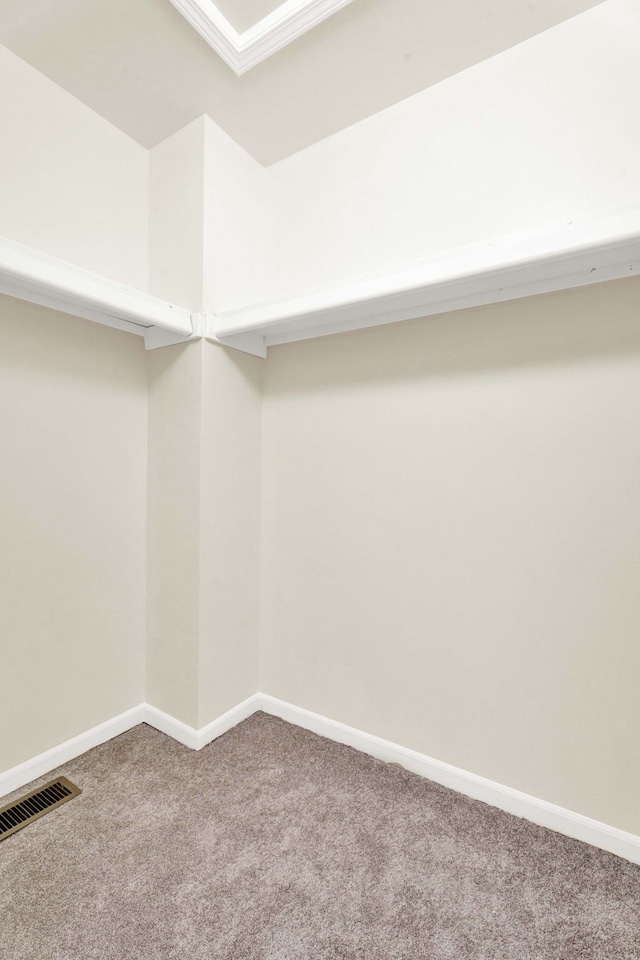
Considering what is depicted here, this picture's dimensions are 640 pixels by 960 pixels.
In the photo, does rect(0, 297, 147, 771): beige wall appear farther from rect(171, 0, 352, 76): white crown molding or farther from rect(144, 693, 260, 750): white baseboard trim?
rect(171, 0, 352, 76): white crown molding

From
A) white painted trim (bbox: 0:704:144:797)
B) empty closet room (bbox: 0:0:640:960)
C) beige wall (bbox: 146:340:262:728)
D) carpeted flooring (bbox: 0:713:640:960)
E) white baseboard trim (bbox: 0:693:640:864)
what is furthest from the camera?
beige wall (bbox: 146:340:262:728)

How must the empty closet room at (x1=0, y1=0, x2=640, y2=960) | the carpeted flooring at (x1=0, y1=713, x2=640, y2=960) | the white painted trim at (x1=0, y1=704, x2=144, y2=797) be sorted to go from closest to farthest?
the carpeted flooring at (x1=0, y1=713, x2=640, y2=960) → the empty closet room at (x1=0, y1=0, x2=640, y2=960) → the white painted trim at (x1=0, y1=704, x2=144, y2=797)

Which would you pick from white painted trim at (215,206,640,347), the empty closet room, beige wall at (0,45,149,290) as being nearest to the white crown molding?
the empty closet room


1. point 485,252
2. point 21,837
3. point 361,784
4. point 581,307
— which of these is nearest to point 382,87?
point 485,252

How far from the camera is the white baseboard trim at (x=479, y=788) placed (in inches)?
57.8

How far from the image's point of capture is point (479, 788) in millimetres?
1688

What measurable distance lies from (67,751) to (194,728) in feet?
1.67

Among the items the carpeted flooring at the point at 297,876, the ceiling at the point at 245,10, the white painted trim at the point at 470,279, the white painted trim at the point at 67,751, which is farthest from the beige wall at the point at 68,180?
the carpeted flooring at the point at 297,876

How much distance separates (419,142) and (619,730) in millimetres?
2296

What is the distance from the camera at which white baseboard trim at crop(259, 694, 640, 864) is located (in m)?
1.47

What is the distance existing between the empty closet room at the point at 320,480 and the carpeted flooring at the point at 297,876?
10mm

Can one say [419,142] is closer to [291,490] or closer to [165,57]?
[165,57]

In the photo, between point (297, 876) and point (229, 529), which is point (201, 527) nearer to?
point (229, 529)

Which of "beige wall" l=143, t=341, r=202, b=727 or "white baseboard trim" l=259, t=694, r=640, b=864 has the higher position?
"beige wall" l=143, t=341, r=202, b=727
